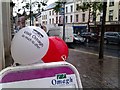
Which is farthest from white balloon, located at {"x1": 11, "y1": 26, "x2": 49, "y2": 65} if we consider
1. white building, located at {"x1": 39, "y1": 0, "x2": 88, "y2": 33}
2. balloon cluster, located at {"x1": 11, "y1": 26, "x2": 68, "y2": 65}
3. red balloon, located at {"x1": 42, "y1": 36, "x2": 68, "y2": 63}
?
white building, located at {"x1": 39, "y1": 0, "x2": 88, "y2": 33}

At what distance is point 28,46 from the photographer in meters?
1.53

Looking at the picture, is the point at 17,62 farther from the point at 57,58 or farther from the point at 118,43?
the point at 118,43

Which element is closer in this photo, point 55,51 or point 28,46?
point 28,46

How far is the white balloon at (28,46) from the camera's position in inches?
60.7

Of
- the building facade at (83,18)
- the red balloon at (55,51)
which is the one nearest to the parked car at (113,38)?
the building facade at (83,18)

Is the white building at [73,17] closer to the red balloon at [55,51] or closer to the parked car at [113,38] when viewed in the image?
the parked car at [113,38]

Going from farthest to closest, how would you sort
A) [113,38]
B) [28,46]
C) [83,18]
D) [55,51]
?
Answer: [83,18] < [113,38] < [55,51] < [28,46]

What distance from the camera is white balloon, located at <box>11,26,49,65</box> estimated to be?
154cm

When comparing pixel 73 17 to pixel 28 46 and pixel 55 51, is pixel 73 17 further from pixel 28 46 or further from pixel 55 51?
pixel 28 46

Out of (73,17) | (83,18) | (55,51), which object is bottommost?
(55,51)

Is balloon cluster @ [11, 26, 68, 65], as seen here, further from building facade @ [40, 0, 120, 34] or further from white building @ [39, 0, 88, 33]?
white building @ [39, 0, 88, 33]

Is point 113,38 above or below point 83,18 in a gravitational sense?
below

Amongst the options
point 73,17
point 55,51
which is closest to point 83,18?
point 73,17

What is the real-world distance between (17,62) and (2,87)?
0.24 m
